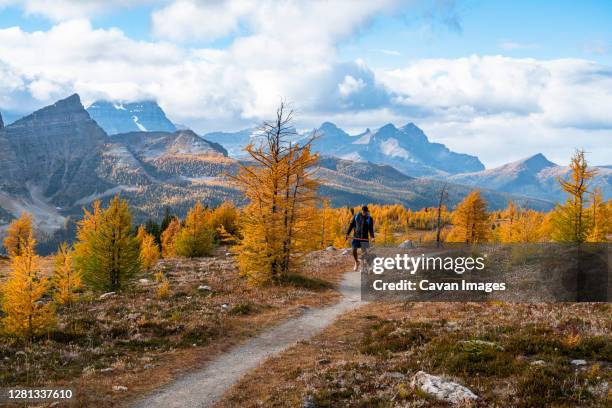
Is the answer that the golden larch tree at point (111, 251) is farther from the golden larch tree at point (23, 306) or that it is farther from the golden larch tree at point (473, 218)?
the golden larch tree at point (473, 218)

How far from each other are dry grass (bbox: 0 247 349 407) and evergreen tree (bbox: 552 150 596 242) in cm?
2427

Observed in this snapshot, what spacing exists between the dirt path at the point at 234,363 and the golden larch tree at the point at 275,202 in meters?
5.92

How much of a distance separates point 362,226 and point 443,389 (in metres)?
14.0

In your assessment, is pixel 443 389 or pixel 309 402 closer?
pixel 443 389

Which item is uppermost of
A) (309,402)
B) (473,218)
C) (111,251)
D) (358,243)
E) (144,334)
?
(473,218)

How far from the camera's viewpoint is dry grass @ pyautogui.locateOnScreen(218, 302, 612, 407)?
1017 cm

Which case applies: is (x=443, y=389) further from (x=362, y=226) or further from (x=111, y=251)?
(x=111, y=251)

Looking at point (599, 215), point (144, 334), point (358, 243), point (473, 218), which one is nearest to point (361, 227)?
point (358, 243)

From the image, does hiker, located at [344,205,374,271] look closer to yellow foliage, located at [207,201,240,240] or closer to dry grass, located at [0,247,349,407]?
dry grass, located at [0,247,349,407]

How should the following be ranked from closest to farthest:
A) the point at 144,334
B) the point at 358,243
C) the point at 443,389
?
the point at 443,389, the point at 144,334, the point at 358,243

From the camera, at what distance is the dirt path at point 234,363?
40.6 feet

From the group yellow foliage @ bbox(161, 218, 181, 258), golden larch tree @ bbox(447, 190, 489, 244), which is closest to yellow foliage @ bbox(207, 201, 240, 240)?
yellow foliage @ bbox(161, 218, 181, 258)

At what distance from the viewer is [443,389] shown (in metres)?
10.3

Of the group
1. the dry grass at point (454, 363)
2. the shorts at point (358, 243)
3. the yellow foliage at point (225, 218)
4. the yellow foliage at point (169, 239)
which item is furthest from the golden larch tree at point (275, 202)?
the yellow foliage at point (225, 218)
